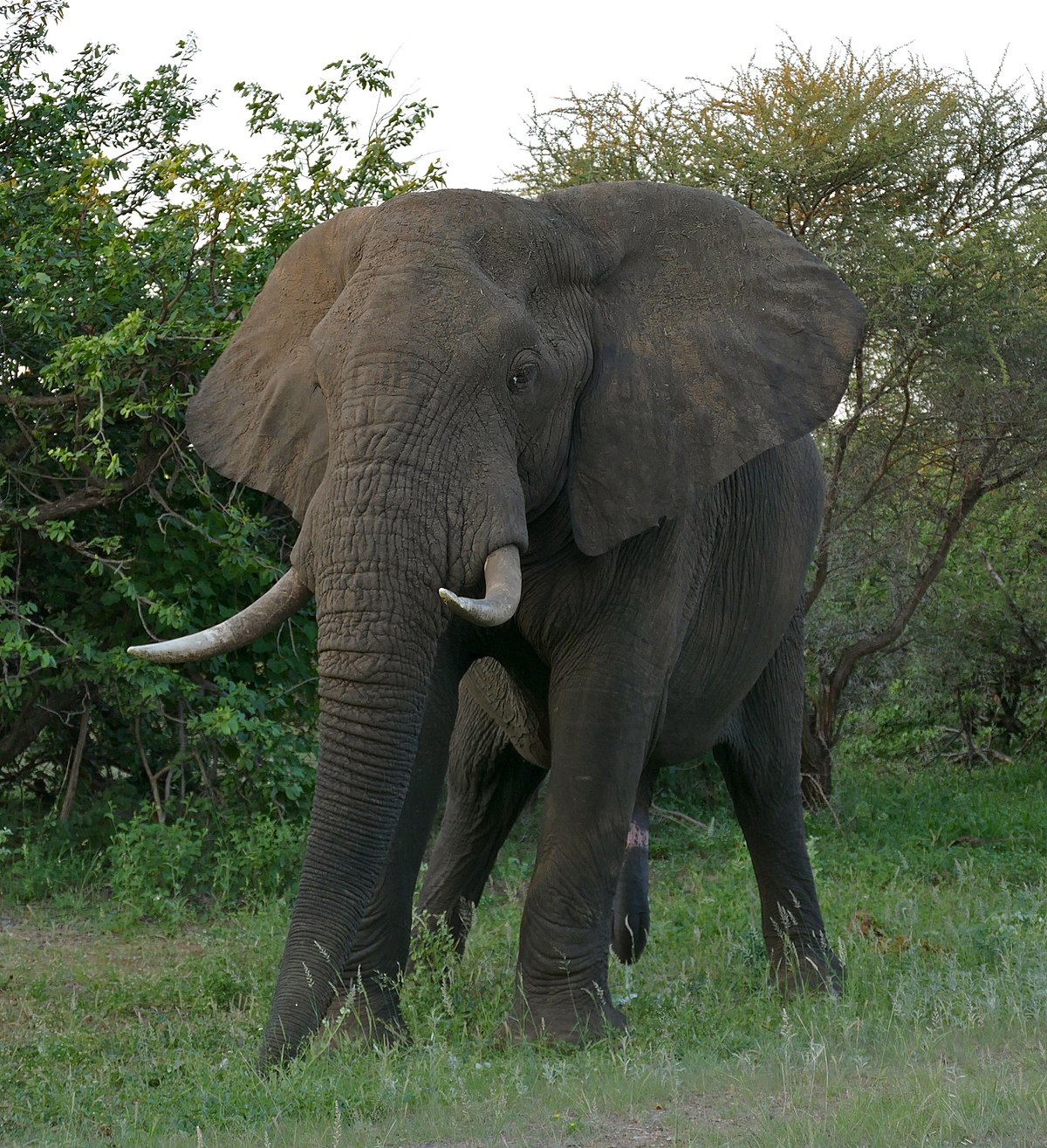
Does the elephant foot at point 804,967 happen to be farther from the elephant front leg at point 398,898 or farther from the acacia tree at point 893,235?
the acacia tree at point 893,235

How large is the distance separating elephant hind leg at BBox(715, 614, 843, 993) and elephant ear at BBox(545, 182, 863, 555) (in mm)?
1835

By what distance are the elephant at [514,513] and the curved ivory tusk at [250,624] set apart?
0.01 meters

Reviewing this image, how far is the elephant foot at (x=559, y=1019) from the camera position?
5.23m

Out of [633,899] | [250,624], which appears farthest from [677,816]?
[250,624]

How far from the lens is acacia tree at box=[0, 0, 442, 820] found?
27.8 feet

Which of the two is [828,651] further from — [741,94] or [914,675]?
[741,94]

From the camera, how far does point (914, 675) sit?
15.5 metres

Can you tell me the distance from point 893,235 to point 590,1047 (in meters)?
8.29

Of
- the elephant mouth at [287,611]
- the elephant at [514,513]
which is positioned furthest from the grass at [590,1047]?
the elephant mouth at [287,611]

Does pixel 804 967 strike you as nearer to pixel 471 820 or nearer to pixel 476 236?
pixel 471 820

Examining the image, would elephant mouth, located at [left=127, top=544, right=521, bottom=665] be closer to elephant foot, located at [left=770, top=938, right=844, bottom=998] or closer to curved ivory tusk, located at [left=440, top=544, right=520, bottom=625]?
curved ivory tusk, located at [left=440, top=544, right=520, bottom=625]

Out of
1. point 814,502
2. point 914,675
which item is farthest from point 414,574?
point 914,675

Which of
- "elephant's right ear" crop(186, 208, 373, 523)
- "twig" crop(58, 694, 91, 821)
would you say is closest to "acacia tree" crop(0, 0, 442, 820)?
"twig" crop(58, 694, 91, 821)

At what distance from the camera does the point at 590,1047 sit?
200 inches
